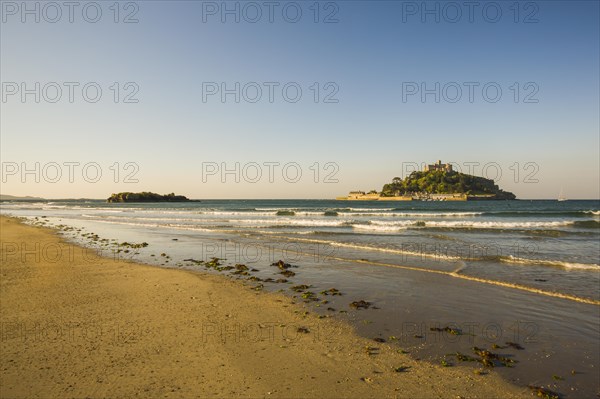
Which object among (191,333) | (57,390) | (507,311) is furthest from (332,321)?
(57,390)

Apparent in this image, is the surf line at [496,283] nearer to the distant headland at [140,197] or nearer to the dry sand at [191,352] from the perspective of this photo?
the dry sand at [191,352]

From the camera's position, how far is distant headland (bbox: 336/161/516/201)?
143125 millimetres

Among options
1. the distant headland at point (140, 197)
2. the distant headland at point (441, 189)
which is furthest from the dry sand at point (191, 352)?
the distant headland at point (140, 197)

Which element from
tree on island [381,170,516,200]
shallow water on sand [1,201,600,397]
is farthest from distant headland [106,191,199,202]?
shallow water on sand [1,201,600,397]

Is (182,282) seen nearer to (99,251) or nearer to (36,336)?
(36,336)

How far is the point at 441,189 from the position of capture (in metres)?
150

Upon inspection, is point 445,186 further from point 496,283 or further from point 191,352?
point 191,352

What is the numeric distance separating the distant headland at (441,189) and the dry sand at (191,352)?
140761 millimetres

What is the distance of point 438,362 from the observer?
575 centimetres

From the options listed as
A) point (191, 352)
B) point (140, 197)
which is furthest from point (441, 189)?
point (191, 352)

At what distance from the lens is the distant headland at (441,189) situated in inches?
5635

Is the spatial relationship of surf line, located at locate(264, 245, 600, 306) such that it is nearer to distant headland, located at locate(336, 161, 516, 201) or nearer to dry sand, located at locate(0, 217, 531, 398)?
dry sand, located at locate(0, 217, 531, 398)

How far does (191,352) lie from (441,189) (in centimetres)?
15755

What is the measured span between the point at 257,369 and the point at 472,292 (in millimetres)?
7380
